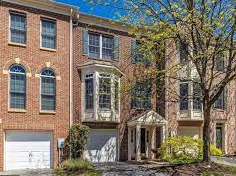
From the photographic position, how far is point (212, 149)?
28.0 metres

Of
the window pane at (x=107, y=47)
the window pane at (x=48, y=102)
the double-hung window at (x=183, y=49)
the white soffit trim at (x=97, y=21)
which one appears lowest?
the window pane at (x=48, y=102)

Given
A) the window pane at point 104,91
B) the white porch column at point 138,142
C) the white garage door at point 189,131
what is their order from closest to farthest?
1. the window pane at point 104,91
2. the white porch column at point 138,142
3. the white garage door at point 189,131

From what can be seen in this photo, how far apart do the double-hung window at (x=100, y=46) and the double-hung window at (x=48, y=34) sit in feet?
8.97

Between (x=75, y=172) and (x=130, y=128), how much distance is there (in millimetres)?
8187

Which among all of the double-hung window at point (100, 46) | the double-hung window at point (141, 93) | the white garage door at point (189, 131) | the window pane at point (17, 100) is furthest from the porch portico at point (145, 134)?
the window pane at point (17, 100)

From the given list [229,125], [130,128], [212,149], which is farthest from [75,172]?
[229,125]

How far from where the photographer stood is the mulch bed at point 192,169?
64.8 ft

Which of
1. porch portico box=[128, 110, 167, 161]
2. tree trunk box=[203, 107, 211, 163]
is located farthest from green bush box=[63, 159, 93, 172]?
porch portico box=[128, 110, 167, 161]

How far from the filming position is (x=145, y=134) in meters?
28.9

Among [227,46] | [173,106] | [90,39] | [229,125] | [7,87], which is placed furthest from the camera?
[229,125]

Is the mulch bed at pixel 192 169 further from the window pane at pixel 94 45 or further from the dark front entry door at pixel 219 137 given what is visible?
the dark front entry door at pixel 219 137

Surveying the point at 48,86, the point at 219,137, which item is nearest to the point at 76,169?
the point at 48,86

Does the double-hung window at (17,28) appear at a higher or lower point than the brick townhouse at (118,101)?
higher

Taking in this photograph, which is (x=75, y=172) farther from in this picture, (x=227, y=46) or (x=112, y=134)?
(x=227, y=46)
